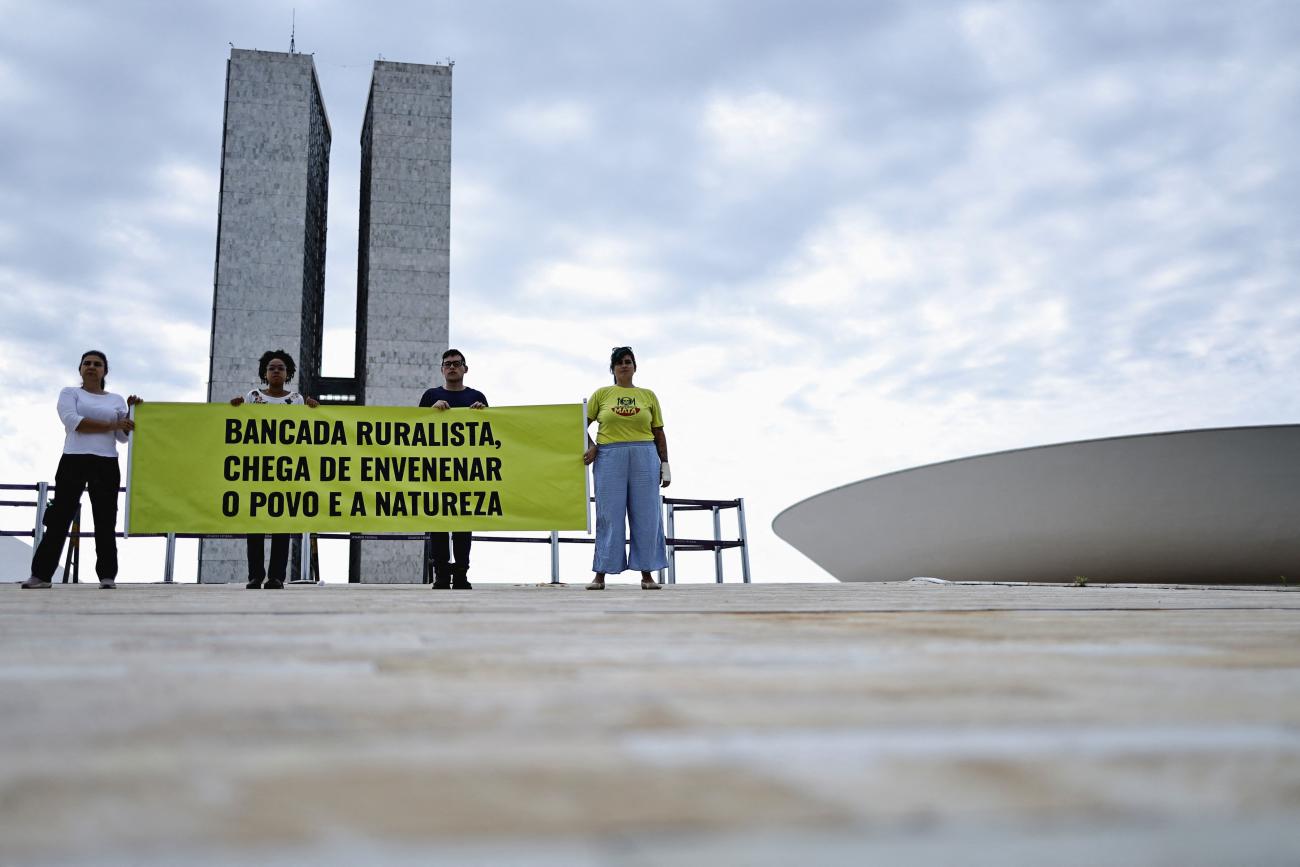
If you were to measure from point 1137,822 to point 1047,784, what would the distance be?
0.04 m

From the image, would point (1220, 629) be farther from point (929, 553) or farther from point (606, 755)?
point (929, 553)

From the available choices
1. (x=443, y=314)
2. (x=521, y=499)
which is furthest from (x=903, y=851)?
(x=443, y=314)

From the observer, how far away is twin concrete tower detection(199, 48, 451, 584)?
22.2 m

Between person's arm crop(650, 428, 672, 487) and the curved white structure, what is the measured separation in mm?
4043

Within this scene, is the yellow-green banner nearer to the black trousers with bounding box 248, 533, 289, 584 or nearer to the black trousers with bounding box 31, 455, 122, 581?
the black trousers with bounding box 248, 533, 289, 584

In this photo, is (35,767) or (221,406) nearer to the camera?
(35,767)

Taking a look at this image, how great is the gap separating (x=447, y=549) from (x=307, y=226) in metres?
21.3

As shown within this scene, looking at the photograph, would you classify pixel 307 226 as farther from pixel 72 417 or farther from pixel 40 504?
pixel 72 417

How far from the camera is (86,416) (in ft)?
12.8

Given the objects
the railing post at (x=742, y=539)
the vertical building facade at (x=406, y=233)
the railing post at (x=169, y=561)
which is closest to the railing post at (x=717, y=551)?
the railing post at (x=742, y=539)

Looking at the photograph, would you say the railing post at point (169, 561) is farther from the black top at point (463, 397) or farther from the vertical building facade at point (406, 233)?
the vertical building facade at point (406, 233)

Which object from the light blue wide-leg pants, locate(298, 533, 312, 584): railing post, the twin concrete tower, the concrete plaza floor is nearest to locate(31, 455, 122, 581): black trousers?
locate(298, 533, 312, 584): railing post

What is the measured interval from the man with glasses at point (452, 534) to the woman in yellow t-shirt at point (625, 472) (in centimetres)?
Answer: 70

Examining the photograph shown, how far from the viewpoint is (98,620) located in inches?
56.0
